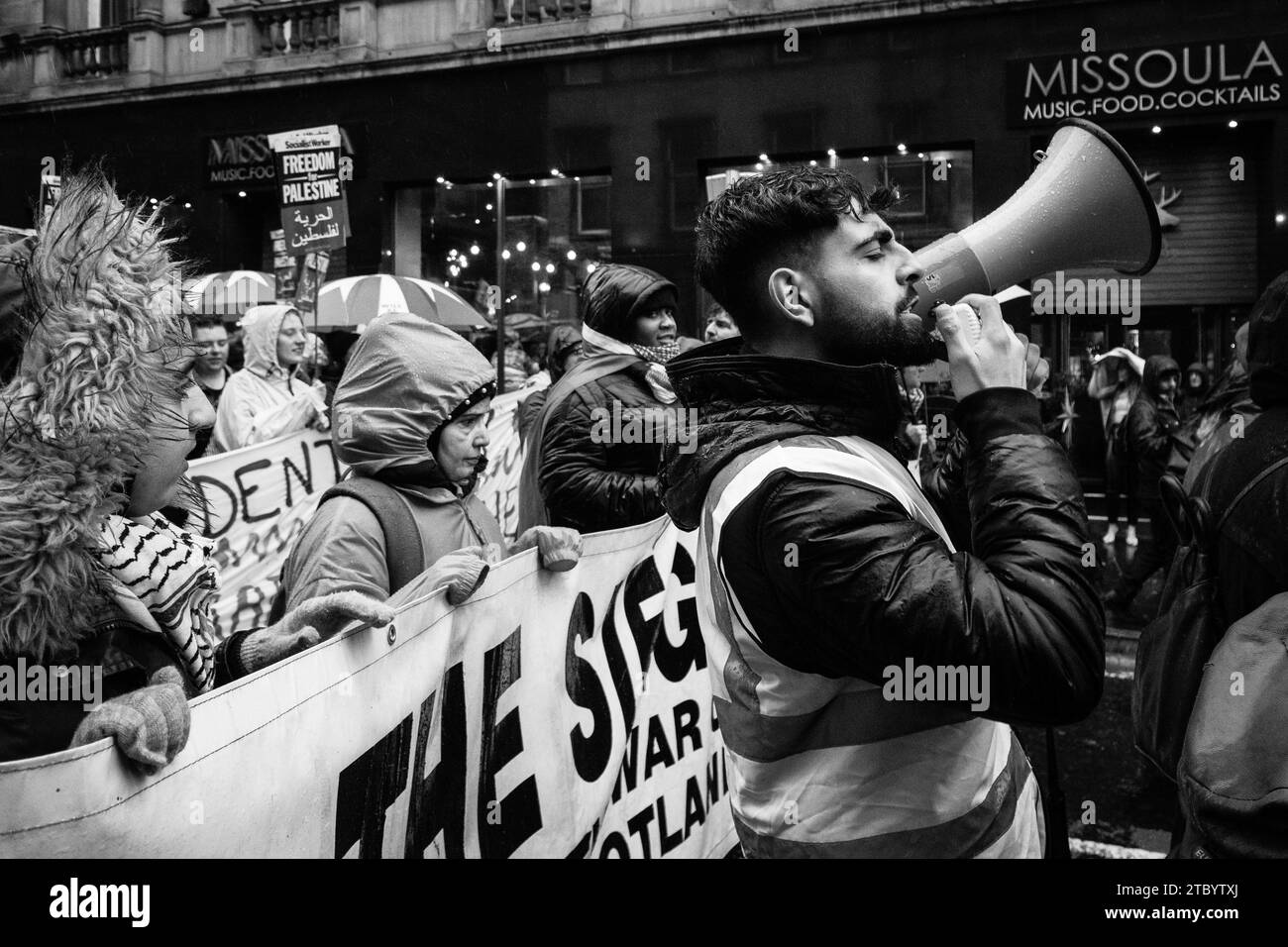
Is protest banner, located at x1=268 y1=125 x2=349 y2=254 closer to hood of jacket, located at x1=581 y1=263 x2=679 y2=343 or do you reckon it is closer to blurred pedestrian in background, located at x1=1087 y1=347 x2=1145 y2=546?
hood of jacket, located at x1=581 y1=263 x2=679 y2=343

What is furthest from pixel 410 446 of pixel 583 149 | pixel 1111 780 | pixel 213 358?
pixel 583 149

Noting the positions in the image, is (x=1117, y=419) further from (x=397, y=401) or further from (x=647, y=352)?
(x=397, y=401)

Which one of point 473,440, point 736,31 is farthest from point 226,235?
point 473,440

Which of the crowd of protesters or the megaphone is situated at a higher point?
the megaphone

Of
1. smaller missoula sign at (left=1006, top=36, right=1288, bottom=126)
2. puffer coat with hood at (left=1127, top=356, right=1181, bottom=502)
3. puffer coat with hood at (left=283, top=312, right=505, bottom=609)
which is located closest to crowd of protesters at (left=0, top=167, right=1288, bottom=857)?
puffer coat with hood at (left=283, top=312, right=505, bottom=609)

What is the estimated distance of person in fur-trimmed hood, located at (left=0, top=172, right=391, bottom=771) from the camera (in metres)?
1.43

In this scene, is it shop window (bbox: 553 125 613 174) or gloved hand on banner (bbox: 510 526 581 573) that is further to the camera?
shop window (bbox: 553 125 613 174)

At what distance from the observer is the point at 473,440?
3006 mm

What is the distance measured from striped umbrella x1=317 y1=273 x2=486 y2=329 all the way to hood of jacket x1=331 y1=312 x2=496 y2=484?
7986mm

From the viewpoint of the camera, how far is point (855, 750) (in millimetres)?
1597

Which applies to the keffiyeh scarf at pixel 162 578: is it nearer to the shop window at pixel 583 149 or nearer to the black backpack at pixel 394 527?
the black backpack at pixel 394 527

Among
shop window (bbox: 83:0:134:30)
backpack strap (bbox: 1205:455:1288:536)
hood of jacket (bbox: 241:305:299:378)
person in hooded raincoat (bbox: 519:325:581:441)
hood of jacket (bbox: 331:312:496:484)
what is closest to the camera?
backpack strap (bbox: 1205:455:1288:536)
